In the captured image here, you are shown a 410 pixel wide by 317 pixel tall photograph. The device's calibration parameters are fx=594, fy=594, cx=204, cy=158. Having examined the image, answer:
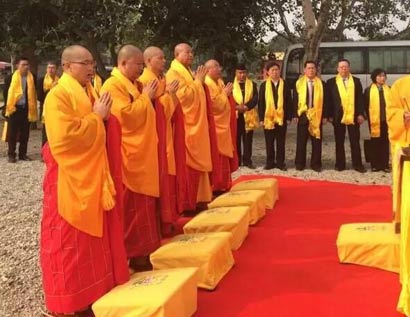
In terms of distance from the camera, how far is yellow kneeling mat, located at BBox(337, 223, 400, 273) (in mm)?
4160

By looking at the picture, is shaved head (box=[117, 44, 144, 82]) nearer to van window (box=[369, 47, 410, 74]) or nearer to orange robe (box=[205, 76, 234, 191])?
orange robe (box=[205, 76, 234, 191])

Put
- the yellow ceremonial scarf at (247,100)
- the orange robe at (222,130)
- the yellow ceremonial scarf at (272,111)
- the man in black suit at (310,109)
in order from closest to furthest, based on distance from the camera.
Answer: the orange robe at (222,130), the man in black suit at (310,109), the yellow ceremonial scarf at (272,111), the yellow ceremonial scarf at (247,100)

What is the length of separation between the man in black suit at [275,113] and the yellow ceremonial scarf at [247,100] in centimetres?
18

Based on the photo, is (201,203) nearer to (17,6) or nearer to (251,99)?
(251,99)

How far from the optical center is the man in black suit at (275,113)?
8.84 meters

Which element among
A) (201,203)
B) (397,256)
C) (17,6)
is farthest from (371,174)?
(17,6)

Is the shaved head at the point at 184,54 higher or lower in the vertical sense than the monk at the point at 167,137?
higher

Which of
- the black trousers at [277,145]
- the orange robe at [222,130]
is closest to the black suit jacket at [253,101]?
the black trousers at [277,145]

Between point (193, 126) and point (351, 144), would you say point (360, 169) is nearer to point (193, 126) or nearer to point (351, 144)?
point (351, 144)

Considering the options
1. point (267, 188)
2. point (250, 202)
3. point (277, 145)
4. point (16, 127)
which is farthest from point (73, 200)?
point (16, 127)

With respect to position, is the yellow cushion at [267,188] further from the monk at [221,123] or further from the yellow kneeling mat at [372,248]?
the yellow kneeling mat at [372,248]

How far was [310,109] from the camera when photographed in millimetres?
8602

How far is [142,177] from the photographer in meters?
4.24

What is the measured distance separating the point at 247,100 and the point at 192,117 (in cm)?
341
